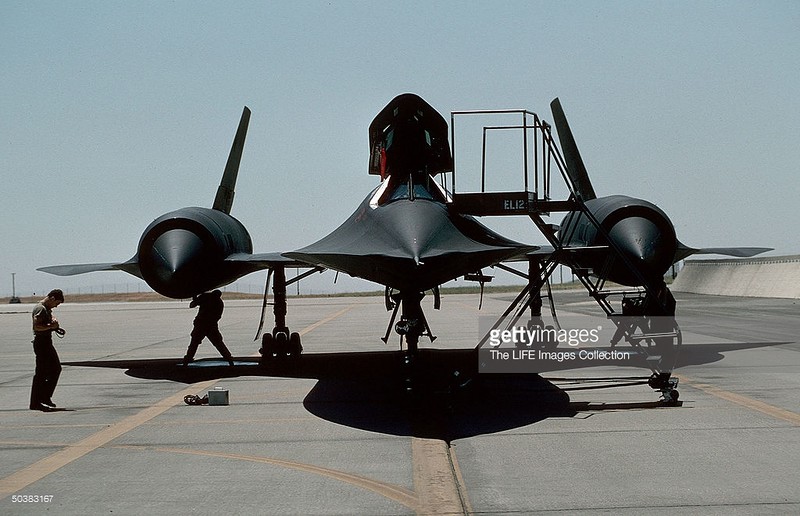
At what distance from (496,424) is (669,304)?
6404mm

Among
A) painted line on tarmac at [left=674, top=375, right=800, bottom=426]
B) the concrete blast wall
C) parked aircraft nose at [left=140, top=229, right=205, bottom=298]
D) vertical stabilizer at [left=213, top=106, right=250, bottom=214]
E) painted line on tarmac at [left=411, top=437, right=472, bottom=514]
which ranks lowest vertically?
the concrete blast wall

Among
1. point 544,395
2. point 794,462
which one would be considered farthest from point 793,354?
point 794,462

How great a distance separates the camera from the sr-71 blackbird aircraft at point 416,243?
9.14 meters

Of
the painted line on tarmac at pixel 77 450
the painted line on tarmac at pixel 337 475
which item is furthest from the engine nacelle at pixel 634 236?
the painted line on tarmac at pixel 337 475

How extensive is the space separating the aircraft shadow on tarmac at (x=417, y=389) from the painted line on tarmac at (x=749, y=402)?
0.91m

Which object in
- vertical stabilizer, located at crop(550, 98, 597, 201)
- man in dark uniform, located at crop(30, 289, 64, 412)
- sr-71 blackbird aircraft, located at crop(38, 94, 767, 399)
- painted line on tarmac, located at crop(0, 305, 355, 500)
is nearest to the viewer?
painted line on tarmac, located at crop(0, 305, 355, 500)

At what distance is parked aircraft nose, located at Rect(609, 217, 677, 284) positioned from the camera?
12.5 metres

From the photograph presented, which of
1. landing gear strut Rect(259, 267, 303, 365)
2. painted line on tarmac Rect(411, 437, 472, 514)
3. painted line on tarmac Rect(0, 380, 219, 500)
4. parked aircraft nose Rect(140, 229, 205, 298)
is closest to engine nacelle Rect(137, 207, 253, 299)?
parked aircraft nose Rect(140, 229, 205, 298)

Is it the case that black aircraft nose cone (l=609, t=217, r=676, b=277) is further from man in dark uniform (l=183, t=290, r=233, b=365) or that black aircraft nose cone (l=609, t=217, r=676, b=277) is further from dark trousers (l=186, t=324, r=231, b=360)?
dark trousers (l=186, t=324, r=231, b=360)

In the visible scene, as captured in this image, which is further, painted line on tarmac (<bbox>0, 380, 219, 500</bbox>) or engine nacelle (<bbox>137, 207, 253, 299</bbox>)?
engine nacelle (<bbox>137, 207, 253, 299</bbox>)

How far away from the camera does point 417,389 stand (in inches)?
361

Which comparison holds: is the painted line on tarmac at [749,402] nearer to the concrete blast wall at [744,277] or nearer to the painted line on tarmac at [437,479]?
the painted line on tarmac at [437,479]

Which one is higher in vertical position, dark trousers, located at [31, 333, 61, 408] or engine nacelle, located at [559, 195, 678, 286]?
engine nacelle, located at [559, 195, 678, 286]

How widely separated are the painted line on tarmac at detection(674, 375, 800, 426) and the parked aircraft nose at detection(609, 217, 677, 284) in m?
2.08
